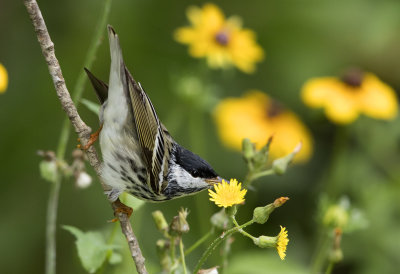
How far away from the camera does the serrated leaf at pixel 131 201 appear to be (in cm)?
240

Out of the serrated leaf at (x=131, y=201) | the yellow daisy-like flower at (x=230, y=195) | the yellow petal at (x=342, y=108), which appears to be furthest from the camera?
the yellow petal at (x=342, y=108)

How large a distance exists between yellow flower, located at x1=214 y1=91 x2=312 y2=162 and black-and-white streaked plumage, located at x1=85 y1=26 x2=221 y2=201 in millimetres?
1782

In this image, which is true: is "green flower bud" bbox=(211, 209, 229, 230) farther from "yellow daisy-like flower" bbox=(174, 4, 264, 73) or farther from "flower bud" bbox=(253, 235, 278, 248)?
"yellow daisy-like flower" bbox=(174, 4, 264, 73)

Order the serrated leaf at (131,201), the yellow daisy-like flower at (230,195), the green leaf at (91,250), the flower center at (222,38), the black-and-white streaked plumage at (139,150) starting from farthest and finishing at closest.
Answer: the flower center at (222,38)
the black-and-white streaked plumage at (139,150)
the serrated leaf at (131,201)
the green leaf at (91,250)
the yellow daisy-like flower at (230,195)

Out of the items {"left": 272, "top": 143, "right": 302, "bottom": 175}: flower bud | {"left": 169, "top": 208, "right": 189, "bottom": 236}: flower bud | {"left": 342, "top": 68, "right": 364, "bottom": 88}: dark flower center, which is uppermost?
{"left": 272, "top": 143, "right": 302, "bottom": 175}: flower bud

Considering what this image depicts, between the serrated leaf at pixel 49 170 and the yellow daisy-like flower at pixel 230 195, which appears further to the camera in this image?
the serrated leaf at pixel 49 170

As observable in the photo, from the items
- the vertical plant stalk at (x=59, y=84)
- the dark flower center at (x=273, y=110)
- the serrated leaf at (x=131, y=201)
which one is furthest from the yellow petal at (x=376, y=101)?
the vertical plant stalk at (x=59, y=84)

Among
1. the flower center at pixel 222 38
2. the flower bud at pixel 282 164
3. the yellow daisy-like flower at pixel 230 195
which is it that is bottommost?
the flower center at pixel 222 38

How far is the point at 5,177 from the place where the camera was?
16.2 ft

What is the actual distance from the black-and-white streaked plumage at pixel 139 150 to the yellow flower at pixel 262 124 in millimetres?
1782

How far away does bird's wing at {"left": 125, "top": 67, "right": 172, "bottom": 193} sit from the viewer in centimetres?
264

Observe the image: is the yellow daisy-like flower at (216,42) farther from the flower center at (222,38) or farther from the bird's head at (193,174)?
the bird's head at (193,174)

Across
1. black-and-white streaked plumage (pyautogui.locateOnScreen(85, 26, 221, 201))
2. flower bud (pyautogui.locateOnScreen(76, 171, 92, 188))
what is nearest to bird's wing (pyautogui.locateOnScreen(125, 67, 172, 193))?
black-and-white streaked plumage (pyautogui.locateOnScreen(85, 26, 221, 201))

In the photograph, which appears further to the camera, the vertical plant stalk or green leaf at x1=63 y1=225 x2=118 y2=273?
green leaf at x1=63 y1=225 x2=118 y2=273
